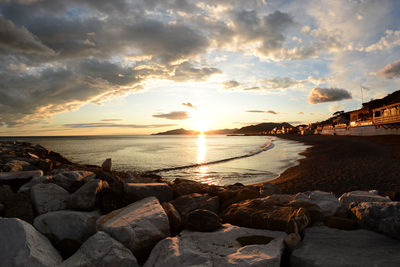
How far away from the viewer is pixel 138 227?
310 centimetres

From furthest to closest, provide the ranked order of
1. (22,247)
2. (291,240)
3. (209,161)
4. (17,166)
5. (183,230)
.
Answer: (209,161), (17,166), (183,230), (291,240), (22,247)

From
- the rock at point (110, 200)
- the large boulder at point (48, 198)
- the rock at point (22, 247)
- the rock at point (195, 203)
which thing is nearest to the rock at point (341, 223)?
the rock at point (195, 203)

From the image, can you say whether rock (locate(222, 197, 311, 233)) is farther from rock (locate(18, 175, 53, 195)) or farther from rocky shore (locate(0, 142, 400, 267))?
rock (locate(18, 175, 53, 195))

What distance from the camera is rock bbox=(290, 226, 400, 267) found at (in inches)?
98.2

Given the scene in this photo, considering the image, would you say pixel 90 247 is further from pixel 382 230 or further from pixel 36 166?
pixel 36 166

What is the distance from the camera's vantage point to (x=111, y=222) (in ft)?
10.6

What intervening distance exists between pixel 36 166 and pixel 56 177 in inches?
141

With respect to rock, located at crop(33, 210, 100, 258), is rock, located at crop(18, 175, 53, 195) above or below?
above

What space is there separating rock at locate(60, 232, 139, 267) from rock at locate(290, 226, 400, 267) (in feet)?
7.22

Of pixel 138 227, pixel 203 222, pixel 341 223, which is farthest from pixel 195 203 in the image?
pixel 341 223

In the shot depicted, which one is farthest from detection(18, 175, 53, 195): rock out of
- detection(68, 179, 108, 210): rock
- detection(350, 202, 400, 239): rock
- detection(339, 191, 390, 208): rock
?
detection(339, 191, 390, 208): rock

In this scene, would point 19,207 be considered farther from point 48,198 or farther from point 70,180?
point 70,180

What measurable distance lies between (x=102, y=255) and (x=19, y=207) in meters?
2.26

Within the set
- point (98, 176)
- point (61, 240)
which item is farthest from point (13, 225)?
point (98, 176)
